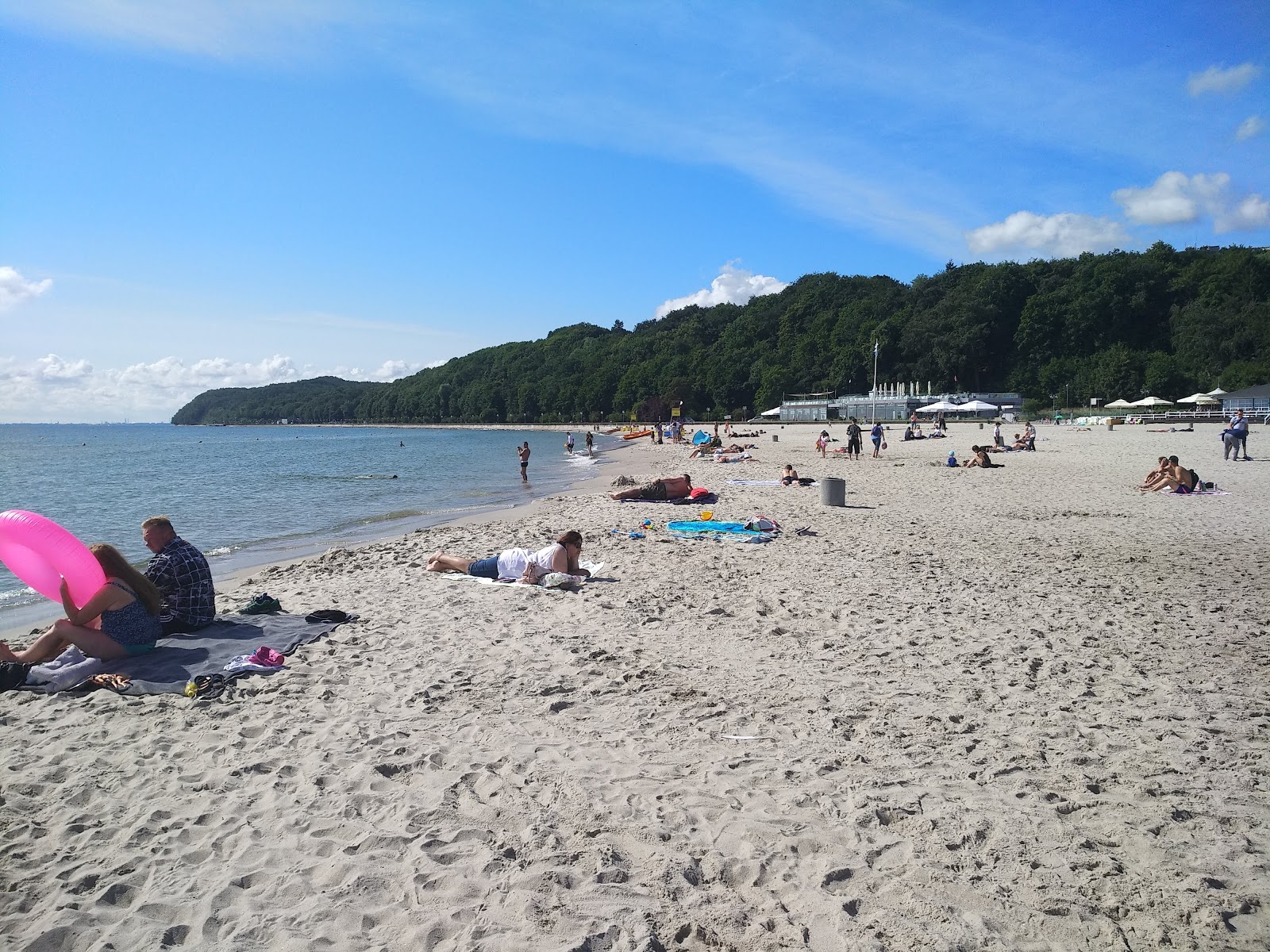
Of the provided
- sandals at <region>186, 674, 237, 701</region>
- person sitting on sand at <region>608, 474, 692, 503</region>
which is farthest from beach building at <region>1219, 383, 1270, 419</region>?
sandals at <region>186, 674, 237, 701</region>

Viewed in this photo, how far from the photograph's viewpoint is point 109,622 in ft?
17.5

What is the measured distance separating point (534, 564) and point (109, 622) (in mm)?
3856

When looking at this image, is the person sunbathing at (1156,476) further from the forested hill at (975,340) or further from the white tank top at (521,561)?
the forested hill at (975,340)

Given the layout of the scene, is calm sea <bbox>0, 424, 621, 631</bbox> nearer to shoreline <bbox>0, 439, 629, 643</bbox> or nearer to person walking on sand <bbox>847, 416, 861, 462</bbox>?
shoreline <bbox>0, 439, 629, 643</bbox>

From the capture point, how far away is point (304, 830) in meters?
3.34

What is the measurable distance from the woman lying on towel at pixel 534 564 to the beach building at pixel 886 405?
6357 cm

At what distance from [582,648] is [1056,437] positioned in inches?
1460

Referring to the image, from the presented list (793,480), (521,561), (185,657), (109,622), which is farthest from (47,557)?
(793,480)

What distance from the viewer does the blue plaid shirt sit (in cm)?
592

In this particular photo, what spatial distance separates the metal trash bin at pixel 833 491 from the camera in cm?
1376

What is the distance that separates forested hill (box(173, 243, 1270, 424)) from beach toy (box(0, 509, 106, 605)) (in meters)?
78.4

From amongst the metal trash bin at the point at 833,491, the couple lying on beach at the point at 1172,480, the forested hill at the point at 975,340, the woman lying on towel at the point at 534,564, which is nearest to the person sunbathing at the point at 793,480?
the metal trash bin at the point at 833,491

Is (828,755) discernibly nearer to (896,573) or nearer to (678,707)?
(678,707)

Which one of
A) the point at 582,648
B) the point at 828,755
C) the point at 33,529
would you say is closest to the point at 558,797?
the point at 828,755
